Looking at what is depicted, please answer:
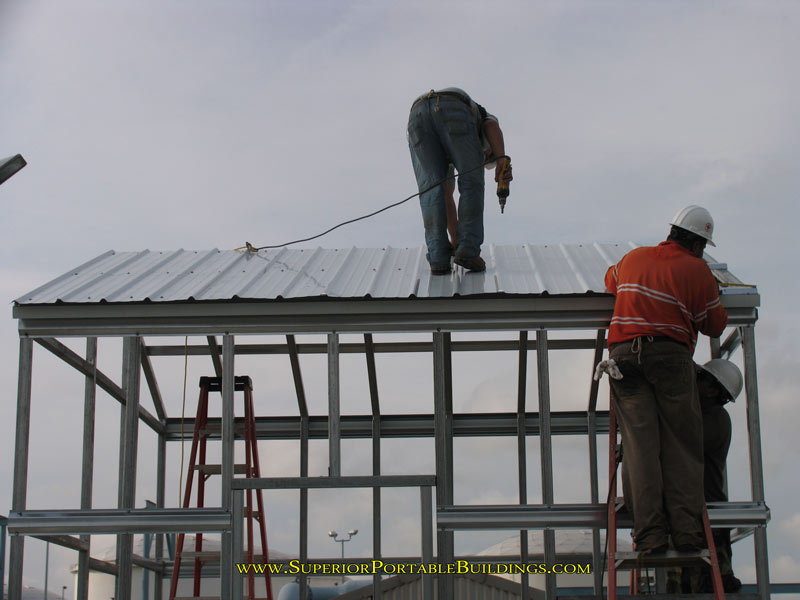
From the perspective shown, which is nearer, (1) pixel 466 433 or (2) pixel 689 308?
(2) pixel 689 308

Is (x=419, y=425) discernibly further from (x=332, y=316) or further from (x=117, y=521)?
(x=117, y=521)

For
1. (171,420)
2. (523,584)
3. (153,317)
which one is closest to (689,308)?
(523,584)

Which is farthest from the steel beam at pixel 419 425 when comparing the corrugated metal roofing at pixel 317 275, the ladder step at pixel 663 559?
the ladder step at pixel 663 559

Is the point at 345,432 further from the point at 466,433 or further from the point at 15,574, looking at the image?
the point at 15,574

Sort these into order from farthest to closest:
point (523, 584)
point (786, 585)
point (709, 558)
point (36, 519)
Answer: point (523, 584)
point (786, 585)
point (36, 519)
point (709, 558)

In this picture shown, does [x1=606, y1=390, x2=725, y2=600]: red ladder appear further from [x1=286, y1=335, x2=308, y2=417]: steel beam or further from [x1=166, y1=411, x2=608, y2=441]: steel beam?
[x1=286, y1=335, x2=308, y2=417]: steel beam

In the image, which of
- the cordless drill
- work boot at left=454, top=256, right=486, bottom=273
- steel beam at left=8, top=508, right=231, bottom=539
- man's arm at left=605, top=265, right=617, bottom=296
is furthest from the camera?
the cordless drill

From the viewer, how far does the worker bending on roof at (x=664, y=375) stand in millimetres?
8852

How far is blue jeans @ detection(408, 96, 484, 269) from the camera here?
11.1 metres

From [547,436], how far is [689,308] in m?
1.64

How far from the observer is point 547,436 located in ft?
31.9

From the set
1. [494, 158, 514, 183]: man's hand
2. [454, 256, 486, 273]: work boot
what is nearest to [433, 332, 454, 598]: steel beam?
[454, 256, 486, 273]: work boot

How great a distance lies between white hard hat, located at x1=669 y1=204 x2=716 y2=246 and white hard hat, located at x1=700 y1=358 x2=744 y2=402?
1.07 metres

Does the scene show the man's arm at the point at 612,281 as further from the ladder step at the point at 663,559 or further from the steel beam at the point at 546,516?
the ladder step at the point at 663,559
